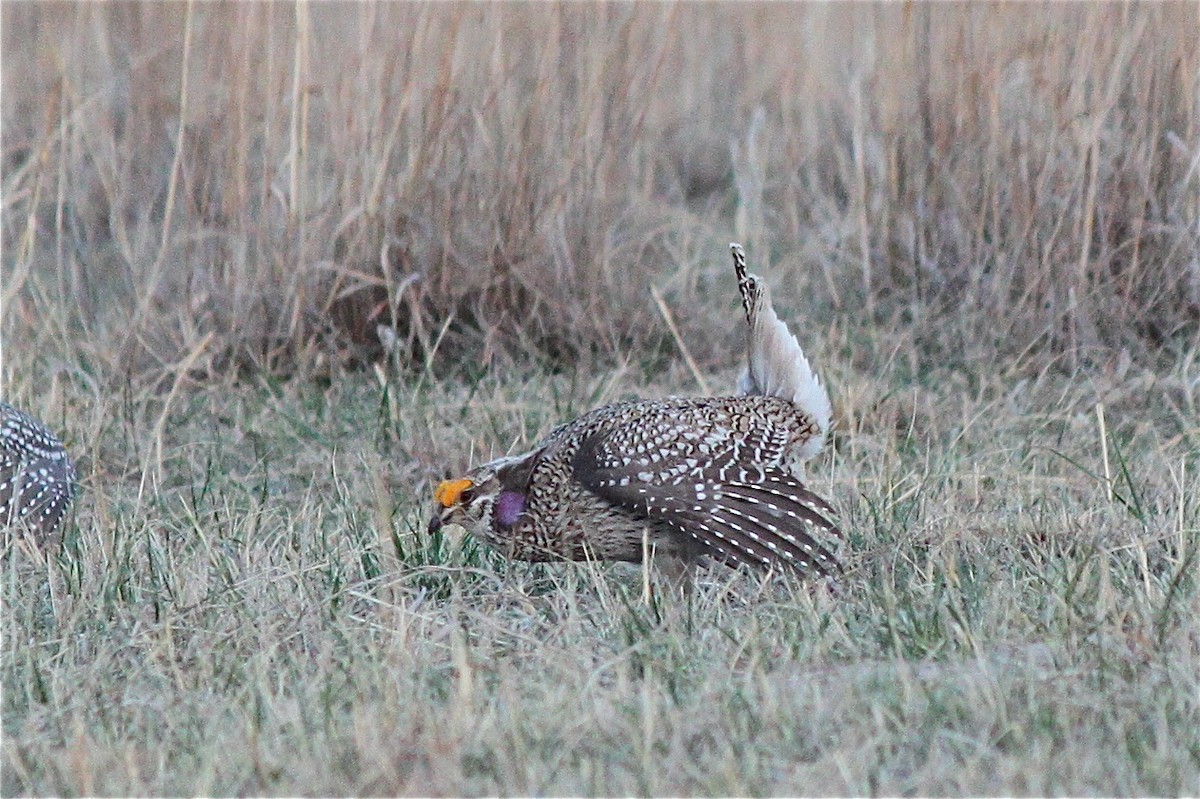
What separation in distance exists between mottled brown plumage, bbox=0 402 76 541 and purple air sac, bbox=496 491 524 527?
113cm

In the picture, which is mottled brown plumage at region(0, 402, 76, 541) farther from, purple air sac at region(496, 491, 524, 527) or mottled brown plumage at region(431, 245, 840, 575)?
purple air sac at region(496, 491, 524, 527)

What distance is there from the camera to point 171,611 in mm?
3584

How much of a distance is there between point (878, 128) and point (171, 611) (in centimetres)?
338

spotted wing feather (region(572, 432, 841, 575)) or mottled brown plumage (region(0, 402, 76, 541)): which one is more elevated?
spotted wing feather (region(572, 432, 841, 575))

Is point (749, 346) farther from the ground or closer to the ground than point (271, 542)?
farther from the ground

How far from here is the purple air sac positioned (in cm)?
391

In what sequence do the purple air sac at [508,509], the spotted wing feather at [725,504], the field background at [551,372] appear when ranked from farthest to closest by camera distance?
the purple air sac at [508,509], the spotted wing feather at [725,504], the field background at [551,372]

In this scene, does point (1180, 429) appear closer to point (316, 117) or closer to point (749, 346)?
point (749, 346)

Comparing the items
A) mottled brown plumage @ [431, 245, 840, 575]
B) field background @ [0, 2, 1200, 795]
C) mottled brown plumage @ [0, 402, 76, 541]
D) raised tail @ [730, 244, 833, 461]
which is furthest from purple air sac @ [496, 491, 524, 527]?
mottled brown plumage @ [0, 402, 76, 541]

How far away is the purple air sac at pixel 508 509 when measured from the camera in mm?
3906

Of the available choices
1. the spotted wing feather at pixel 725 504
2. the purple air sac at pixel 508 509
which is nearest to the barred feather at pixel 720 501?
the spotted wing feather at pixel 725 504

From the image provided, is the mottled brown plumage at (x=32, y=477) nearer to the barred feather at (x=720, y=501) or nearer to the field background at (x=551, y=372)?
the field background at (x=551, y=372)

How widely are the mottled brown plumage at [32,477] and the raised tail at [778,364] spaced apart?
174 cm

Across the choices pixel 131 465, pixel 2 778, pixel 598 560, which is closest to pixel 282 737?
pixel 2 778
